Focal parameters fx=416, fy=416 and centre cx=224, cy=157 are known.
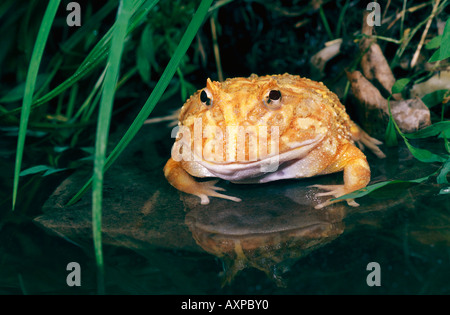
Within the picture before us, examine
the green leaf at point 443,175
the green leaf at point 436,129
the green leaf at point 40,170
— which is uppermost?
the green leaf at point 40,170

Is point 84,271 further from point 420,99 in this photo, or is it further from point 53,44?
point 53,44

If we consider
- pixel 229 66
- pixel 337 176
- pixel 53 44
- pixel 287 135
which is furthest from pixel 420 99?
pixel 53 44

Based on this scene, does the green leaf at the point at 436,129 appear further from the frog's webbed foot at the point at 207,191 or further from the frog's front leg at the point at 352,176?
the frog's webbed foot at the point at 207,191

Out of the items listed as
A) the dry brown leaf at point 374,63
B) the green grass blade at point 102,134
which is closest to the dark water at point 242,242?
the green grass blade at point 102,134

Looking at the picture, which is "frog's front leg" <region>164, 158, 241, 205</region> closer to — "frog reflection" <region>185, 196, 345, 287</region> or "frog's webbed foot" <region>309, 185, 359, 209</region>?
"frog reflection" <region>185, 196, 345, 287</region>

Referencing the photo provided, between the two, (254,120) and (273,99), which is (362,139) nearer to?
(273,99)

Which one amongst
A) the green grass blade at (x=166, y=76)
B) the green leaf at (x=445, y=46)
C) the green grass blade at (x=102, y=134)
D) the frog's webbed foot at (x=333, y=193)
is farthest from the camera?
the frog's webbed foot at (x=333, y=193)
